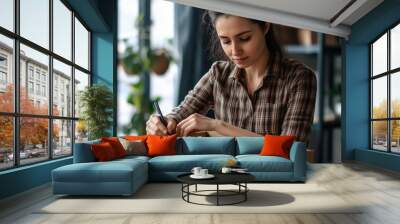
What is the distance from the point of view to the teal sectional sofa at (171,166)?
443 centimetres

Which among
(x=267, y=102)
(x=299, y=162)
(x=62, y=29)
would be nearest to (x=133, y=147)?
(x=62, y=29)

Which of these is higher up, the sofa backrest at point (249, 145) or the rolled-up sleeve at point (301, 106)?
the rolled-up sleeve at point (301, 106)

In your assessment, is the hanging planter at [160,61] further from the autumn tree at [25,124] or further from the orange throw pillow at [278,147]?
the orange throw pillow at [278,147]

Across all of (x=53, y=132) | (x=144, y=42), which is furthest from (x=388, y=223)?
(x=144, y=42)

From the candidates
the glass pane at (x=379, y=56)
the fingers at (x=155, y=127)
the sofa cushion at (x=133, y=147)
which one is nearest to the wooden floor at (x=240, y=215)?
the sofa cushion at (x=133, y=147)

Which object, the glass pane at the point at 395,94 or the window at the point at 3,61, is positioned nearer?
the window at the point at 3,61

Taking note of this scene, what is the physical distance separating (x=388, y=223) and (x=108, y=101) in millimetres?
5277

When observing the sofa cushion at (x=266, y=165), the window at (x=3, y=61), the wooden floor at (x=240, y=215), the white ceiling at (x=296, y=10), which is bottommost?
the wooden floor at (x=240, y=215)

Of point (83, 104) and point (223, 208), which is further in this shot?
point (83, 104)

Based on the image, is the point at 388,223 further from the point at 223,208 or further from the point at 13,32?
the point at 13,32

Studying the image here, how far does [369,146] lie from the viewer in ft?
28.3

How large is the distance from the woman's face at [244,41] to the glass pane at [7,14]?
381 cm

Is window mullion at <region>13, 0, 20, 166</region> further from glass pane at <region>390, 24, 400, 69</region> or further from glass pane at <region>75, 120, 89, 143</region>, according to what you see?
glass pane at <region>390, 24, 400, 69</region>

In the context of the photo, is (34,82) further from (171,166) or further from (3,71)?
(171,166)
